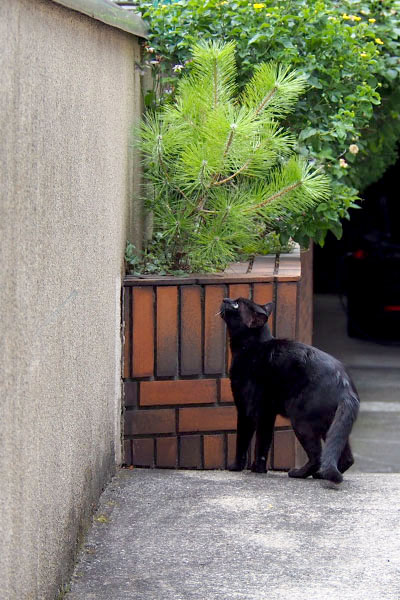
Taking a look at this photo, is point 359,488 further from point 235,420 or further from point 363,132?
point 363,132

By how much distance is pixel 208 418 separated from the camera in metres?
4.39

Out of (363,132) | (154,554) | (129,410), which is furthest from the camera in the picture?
(363,132)

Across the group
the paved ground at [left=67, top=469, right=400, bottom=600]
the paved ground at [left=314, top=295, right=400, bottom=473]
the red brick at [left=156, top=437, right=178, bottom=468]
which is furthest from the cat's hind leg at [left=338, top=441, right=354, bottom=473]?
the paved ground at [left=314, top=295, right=400, bottom=473]

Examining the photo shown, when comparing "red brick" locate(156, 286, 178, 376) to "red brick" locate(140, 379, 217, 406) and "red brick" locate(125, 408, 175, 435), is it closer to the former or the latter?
"red brick" locate(140, 379, 217, 406)

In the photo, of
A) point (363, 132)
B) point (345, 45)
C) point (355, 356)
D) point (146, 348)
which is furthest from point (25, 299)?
point (355, 356)

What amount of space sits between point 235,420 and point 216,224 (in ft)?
3.08

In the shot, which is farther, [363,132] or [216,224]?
[363,132]

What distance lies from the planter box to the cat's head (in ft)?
0.44

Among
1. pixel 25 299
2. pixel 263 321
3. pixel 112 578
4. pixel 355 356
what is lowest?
pixel 355 356

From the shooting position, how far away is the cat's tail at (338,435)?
12.8 feet

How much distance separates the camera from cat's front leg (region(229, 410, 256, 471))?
424 centimetres

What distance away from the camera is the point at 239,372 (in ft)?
14.0

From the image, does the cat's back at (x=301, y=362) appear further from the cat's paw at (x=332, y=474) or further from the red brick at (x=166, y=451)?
the red brick at (x=166, y=451)

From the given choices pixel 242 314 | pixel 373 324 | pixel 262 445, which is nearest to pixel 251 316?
pixel 242 314
